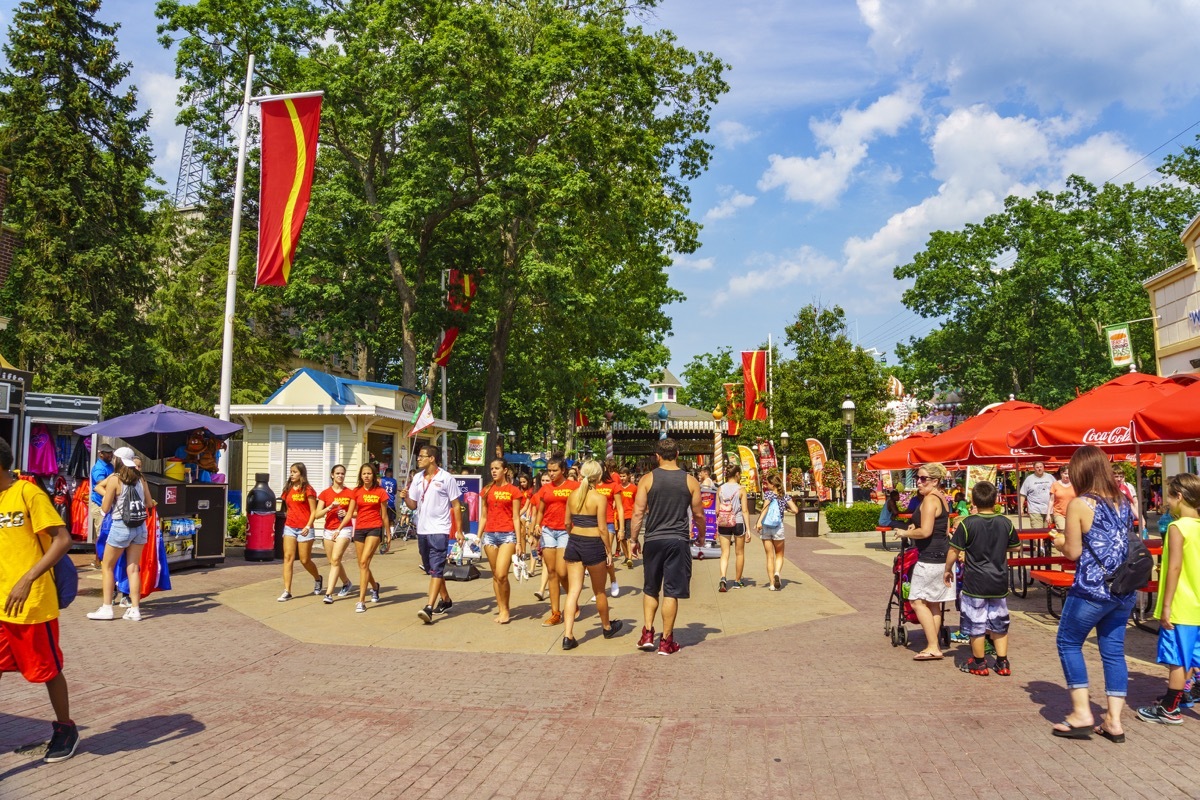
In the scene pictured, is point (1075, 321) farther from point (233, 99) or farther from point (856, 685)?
point (856, 685)

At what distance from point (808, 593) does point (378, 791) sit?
8246 millimetres

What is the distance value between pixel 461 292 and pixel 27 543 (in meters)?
21.2

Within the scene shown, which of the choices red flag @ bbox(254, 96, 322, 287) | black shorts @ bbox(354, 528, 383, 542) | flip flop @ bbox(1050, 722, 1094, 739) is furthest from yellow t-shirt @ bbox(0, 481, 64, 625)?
red flag @ bbox(254, 96, 322, 287)

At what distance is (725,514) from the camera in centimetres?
1248

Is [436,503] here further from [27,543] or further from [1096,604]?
[1096,604]

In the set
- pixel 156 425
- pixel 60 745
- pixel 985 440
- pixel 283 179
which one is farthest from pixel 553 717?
pixel 283 179

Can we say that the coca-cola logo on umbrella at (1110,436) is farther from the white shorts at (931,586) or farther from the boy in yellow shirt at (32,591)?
the boy in yellow shirt at (32,591)

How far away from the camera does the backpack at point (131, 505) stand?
943 cm

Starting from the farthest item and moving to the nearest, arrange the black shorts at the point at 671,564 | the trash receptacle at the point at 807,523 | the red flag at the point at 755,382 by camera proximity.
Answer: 1. the red flag at the point at 755,382
2. the trash receptacle at the point at 807,523
3. the black shorts at the point at 671,564

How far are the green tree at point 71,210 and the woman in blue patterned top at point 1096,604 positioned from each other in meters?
27.8

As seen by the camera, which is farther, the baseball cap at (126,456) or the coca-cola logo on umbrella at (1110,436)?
the baseball cap at (126,456)

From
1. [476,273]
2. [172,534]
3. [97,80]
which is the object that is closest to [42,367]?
[97,80]

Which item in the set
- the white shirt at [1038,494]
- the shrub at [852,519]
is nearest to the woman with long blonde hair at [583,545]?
the white shirt at [1038,494]

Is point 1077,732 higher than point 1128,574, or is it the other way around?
point 1128,574
